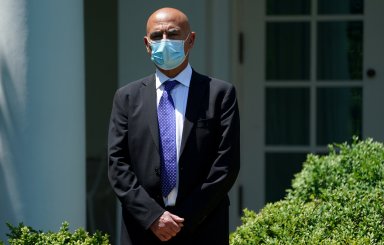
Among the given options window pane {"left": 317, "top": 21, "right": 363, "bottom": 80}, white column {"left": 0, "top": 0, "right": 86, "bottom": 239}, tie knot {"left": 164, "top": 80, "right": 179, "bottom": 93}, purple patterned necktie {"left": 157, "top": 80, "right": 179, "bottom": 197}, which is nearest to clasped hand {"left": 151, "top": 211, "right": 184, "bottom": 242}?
purple patterned necktie {"left": 157, "top": 80, "right": 179, "bottom": 197}

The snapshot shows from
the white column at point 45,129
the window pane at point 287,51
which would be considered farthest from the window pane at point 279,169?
the white column at point 45,129

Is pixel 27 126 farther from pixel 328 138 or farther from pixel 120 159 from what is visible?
pixel 328 138

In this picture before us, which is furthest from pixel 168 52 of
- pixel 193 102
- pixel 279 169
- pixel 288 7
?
pixel 279 169

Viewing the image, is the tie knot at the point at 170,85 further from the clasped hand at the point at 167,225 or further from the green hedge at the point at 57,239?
the green hedge at the point at 57,239

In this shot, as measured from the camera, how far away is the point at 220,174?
4121mm

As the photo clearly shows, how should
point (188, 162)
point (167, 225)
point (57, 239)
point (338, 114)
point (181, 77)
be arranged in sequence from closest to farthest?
point (167, 225)
point (188, 162)
point (181, 77)
point (57, 239)
point (338, 114)

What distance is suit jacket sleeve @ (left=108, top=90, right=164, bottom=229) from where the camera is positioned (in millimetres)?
4066

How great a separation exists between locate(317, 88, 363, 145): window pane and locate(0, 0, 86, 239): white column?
109 inches

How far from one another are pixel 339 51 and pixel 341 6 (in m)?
0.38

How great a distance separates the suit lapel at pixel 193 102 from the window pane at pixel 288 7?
130 inches

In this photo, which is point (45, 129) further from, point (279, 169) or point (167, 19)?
point (279, 169)

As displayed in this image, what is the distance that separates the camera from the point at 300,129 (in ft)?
24.6

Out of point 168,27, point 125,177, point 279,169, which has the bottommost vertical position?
point 279,169

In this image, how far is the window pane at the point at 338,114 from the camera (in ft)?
24.4
